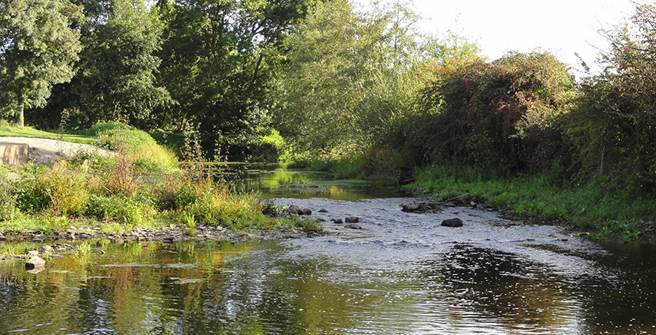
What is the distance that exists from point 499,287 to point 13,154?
1794 cm

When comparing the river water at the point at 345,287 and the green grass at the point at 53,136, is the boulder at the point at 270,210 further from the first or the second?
the green grass at the point at 53,136

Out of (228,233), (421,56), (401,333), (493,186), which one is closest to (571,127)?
(493,186)

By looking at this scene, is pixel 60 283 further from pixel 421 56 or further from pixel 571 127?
pixel 421 56

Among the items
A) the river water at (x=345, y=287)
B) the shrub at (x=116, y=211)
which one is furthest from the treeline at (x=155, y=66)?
the river water at (x=345, y=287)

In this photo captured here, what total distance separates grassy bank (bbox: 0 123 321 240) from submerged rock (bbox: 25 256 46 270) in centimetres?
333

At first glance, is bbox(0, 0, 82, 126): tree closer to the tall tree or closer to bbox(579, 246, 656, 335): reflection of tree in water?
the tall tree

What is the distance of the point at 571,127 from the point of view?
22938 mm

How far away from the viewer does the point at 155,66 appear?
190 feet

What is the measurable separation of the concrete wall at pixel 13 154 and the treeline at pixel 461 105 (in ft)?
56.8

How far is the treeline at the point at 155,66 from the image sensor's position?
48.6 m

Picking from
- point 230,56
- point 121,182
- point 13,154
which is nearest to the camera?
point 121,182

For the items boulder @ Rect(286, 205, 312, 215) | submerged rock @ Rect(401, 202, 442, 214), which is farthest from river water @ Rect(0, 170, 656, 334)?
submerged rock @ Rect(401, 202, 442, 214)

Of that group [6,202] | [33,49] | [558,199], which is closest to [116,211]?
[6,202]

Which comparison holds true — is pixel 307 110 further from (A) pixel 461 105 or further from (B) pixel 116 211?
(B) pixel 116 211
